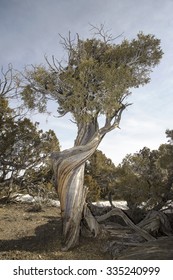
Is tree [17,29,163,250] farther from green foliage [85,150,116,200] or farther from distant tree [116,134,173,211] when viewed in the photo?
green foliage [85,150,116,200]

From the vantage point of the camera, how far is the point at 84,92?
944 centimetres

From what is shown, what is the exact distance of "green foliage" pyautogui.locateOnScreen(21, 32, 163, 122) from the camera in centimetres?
939

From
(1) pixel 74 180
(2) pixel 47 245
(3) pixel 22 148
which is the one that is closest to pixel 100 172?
(3) pixel 22 148

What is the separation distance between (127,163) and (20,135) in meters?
6.46

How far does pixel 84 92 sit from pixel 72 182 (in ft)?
9.04

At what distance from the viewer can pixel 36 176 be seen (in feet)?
56.3

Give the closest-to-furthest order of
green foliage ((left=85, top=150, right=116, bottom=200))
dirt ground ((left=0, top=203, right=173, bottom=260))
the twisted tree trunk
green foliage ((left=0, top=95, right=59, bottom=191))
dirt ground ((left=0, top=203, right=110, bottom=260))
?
dirt ground ((left=0, top=203, right=173, bottom=260))
dirt ground ((left=0, top=203, right=110, bottom=260))
the twisted tree trunk
green foliage ((left=0, top=95, right=59, bottom=191))
green foliage ((left=85, top=150, right=116, bottom=200))

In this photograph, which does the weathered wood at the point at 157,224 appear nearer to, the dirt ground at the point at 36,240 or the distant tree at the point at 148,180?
the distant tree at the point at 148,180

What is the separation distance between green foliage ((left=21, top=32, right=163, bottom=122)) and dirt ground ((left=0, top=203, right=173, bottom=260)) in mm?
3791

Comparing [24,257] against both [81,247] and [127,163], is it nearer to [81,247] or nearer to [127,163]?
[81,247]

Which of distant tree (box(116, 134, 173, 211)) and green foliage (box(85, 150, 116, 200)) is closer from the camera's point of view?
distant tree (box(116, 134, 173, 211))

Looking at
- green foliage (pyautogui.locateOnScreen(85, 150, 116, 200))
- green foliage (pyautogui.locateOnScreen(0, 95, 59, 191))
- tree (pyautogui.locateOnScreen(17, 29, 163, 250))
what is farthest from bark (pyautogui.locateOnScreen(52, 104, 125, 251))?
green foliage (pyautogui.locateOnScreen(85, 150, 116, 200))

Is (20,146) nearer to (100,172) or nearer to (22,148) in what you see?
(22,148)

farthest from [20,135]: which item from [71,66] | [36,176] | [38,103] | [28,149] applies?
[71,66]
